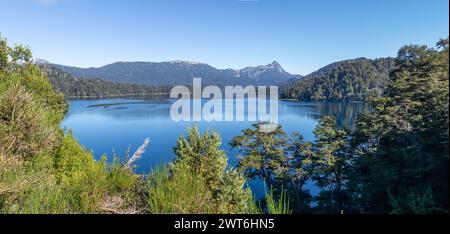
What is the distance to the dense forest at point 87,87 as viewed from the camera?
96.1 metres

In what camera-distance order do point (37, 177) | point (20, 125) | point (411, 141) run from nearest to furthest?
point (37, 177) < point (20, 125) < point (411, 141)

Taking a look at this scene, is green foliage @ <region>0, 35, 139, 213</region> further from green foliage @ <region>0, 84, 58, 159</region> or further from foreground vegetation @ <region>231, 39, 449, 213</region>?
foreground vegetation @ <region>231, 39, 449, 213</region>

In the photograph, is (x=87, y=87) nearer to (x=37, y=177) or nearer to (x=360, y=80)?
(x=360, y=80)

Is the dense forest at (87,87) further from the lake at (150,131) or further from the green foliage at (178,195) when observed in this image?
the green foliage at (178,195)

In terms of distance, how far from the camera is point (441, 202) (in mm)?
1523

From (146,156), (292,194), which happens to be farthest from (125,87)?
(292,194)

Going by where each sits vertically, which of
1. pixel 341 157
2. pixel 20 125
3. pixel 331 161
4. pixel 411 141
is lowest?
pixel 331 161

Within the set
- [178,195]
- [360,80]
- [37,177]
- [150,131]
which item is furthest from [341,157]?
[150,131]

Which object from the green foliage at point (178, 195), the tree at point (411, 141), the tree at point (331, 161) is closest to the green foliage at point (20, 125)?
the green foliage at point (178, 195)

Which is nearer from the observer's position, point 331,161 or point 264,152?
point 331,161

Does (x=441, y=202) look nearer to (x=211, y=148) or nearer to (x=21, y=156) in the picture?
(x=21, y=156)

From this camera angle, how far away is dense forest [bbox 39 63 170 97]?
96.1m

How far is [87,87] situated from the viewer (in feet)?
353

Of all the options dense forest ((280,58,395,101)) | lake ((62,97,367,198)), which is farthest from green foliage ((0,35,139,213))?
lake ((62,97,367,198))
